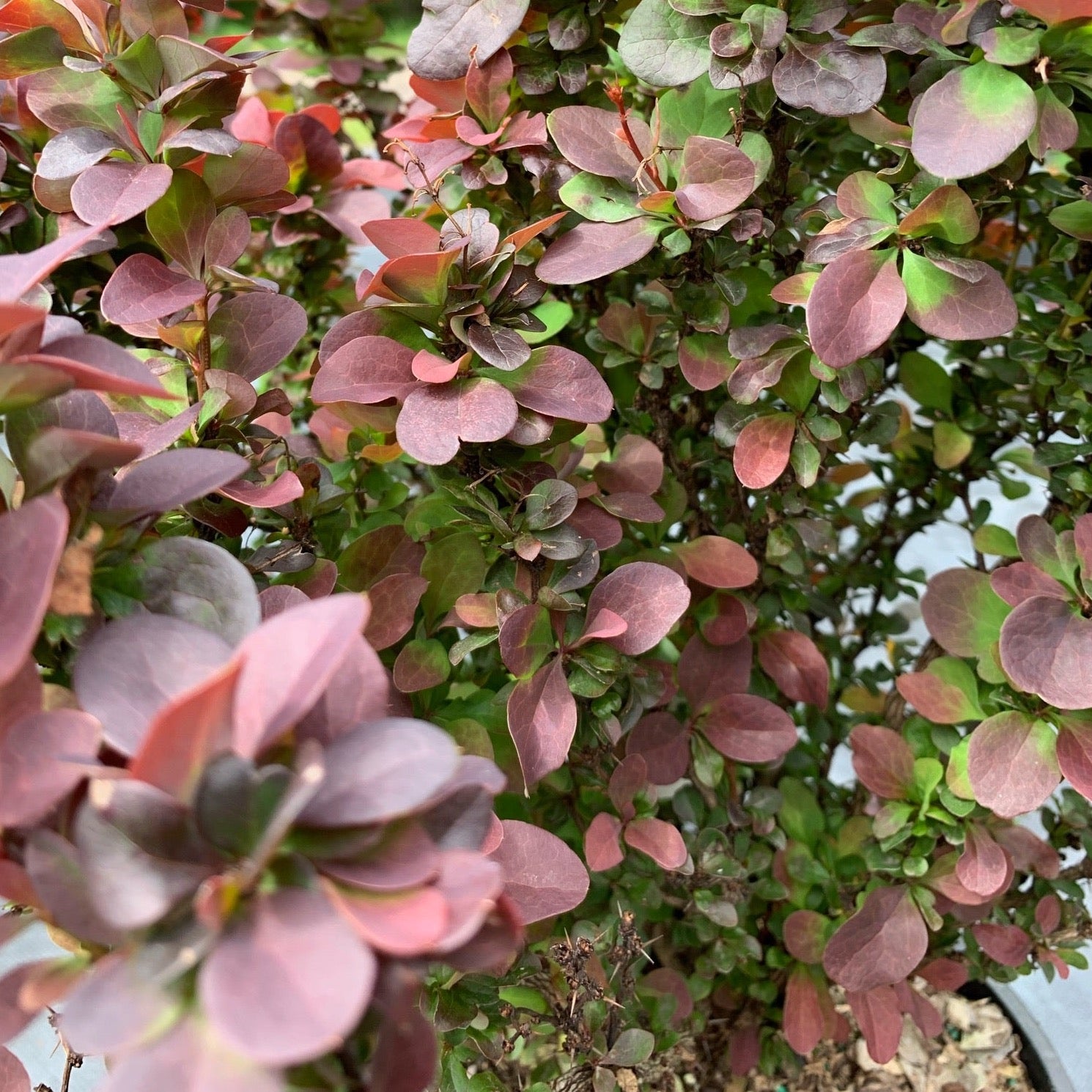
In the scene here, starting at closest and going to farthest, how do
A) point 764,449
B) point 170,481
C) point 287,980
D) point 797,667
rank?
point 287,980 → point 170,481 → point 764,449 → point 797,667

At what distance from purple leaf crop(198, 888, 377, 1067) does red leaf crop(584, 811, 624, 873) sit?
0.33m

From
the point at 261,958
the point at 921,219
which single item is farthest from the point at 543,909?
the point at 921,219

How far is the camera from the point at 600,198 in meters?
0.49

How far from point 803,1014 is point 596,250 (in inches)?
22.3

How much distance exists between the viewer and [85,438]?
0.29m

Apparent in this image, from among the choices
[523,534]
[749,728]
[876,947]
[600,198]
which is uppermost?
[600,198]

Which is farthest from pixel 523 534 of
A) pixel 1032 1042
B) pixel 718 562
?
pixel 1032 1042

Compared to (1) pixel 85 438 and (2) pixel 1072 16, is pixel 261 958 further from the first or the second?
(2) pixel 1072 16

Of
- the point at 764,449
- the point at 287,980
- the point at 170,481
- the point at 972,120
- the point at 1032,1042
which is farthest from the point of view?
the point at 1032,1042

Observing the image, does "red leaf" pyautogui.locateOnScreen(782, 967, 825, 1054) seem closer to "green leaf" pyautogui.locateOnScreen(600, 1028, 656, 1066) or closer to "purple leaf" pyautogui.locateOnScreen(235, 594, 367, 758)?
"green leaf" pyautogui.locateOnScreen(600, 1028, 656, 1066)

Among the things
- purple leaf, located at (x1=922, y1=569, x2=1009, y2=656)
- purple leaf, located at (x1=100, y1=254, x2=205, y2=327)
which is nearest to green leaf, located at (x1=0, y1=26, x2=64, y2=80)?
purple leaf, located at (x1=100, y1=254, x2=205, y2=327)

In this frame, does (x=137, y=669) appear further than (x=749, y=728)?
No

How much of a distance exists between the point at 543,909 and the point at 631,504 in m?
0.22

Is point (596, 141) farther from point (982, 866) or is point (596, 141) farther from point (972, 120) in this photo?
point (982, 866)
